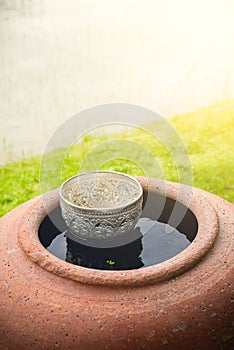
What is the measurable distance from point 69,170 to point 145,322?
3.21m

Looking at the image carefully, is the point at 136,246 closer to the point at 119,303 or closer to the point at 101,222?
the point at 101,222

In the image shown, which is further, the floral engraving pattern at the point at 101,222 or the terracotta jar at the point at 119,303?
the floral engraving pattern at the point at 101,222

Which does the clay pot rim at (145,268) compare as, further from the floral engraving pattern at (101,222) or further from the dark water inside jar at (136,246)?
the floral engraving pattern at (101,222)

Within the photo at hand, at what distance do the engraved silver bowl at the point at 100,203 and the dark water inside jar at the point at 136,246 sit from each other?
120mm

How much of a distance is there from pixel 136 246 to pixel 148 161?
108 inches

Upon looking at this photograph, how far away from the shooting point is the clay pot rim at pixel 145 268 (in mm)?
1689

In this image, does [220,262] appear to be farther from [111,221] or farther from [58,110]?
[58,110]

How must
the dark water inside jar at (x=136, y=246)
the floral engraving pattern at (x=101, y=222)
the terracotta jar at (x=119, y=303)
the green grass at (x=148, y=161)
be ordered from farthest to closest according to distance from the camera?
the green grass at (x=148, y=161)
the dark water inside jar at (x=136, y=246)
the floral engraving pattern at (x=101, y=222)
the terracotta jar at (x=119, y=303)

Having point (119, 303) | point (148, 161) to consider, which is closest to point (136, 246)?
point (119, 303)

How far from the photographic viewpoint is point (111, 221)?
198 centimetres

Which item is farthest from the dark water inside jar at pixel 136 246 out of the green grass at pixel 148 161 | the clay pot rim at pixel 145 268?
the green grass at pixel 148 161

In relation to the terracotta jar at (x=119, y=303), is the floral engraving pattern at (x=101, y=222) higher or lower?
higher

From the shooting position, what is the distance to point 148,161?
4.88 m

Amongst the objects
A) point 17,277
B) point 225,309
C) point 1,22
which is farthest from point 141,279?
point 1,22
